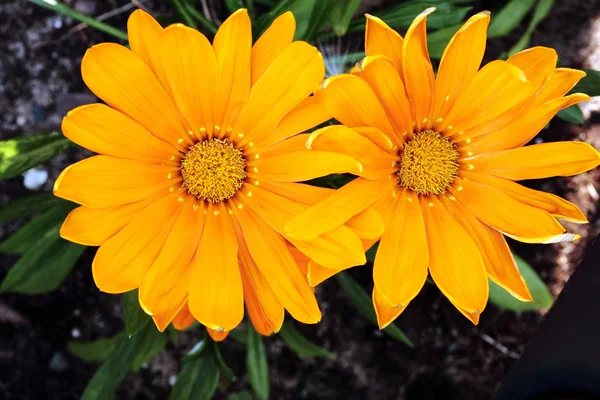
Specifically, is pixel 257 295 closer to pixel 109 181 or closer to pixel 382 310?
pixel 382 310

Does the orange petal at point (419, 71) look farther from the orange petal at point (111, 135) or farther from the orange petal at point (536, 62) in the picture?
the orange petal at point (111, 135)

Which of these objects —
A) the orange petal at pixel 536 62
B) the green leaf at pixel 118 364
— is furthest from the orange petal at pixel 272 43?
the green leaf at pixel 118 364

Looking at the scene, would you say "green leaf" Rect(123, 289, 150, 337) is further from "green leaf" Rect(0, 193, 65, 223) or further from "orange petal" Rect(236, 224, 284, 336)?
"green leaf" Rect(0, 193, 65, 223)

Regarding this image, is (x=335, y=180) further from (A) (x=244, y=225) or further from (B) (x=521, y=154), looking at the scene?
(B) (x=521, y=154)

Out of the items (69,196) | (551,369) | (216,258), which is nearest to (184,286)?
(216,258)

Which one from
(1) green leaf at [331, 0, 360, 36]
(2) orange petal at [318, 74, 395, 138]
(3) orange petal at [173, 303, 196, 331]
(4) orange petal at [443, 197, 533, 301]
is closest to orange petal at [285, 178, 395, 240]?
(2) orange petal at [318, 74, 395, 138]

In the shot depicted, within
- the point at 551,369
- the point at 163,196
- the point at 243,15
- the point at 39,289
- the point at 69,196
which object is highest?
the point at 243,15

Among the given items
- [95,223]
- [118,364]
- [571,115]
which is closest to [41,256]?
[118,364]
